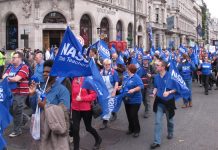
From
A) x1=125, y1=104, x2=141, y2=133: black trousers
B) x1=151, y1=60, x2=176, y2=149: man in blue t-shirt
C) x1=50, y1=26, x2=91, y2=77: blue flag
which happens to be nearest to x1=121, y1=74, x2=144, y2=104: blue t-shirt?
x1=125, y1=104, x2=141, y2=133: black trousers

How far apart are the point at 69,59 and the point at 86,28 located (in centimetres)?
3029

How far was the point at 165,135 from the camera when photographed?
798cm

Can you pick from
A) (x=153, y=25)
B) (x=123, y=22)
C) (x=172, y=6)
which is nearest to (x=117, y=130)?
(x=123, y=22)

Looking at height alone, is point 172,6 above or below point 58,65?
above

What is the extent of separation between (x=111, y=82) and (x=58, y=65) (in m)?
3.62

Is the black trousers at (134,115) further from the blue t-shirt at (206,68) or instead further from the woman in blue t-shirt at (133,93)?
the blue t-shirt at (206,68)

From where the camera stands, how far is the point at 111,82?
8.42 meters

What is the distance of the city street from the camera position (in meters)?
7.11

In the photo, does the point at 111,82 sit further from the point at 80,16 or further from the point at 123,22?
the point at 123,22

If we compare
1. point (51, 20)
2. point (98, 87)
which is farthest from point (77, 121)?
point (51, 20)

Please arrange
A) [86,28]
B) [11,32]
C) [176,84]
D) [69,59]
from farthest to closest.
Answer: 1. [11,32]
2. [86,28]
3. [176,84]
4. [69,59]

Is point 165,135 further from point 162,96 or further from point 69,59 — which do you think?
point 69,59

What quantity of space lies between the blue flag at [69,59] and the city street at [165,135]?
2.33 meters

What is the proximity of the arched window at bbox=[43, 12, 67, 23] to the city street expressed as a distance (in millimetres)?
22891
